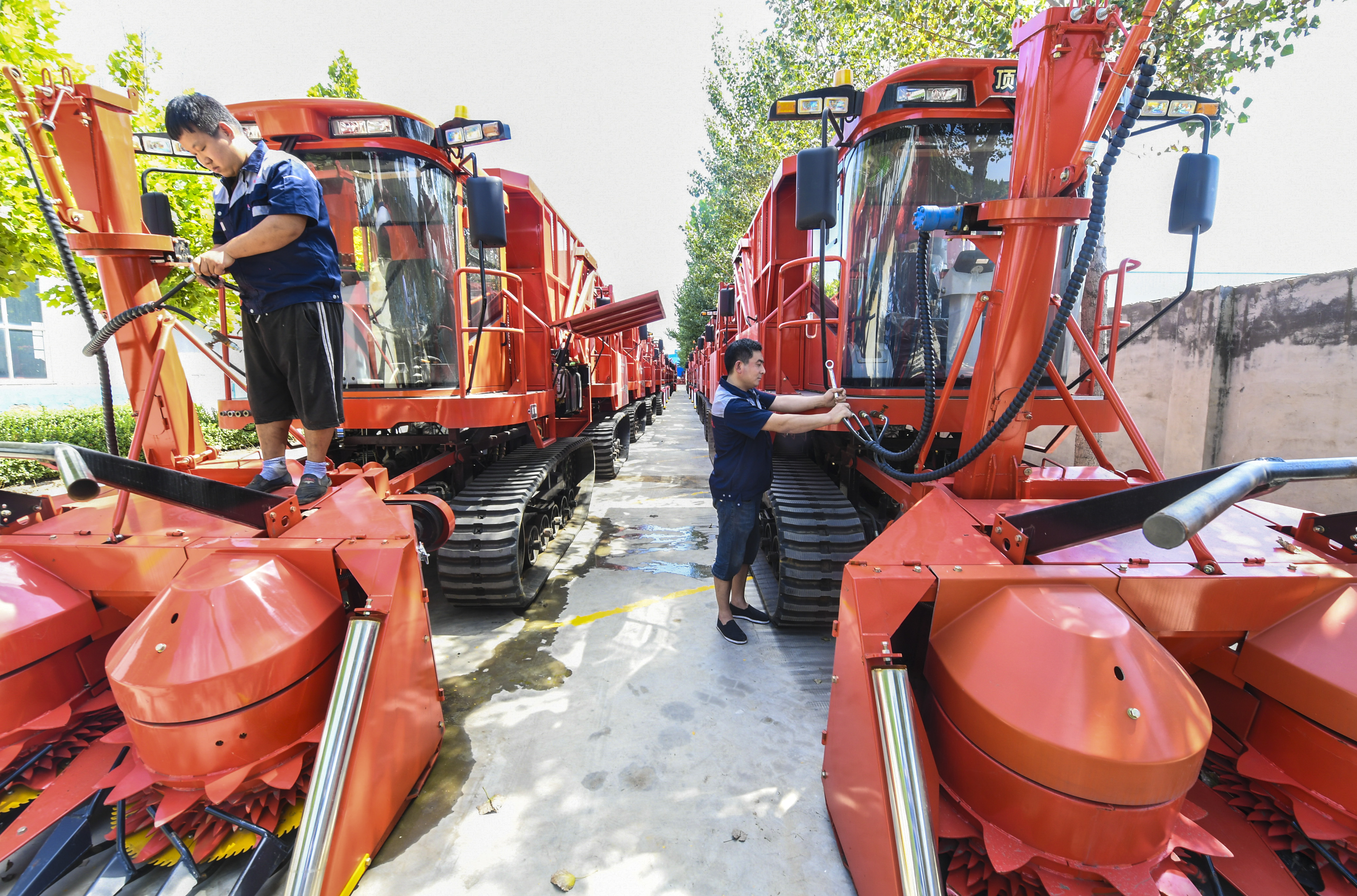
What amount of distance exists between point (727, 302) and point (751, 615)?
5.94 metres

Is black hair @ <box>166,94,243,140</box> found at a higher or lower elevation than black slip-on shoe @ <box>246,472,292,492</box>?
higher

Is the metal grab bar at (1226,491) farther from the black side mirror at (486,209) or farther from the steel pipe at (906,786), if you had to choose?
the black side mirror at (486,209)

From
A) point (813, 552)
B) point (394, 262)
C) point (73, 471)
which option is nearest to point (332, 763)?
point (73, 471)

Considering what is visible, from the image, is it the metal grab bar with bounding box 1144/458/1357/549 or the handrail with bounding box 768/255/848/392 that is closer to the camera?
the metal grab bar with bounding box 1144/458/1357/549

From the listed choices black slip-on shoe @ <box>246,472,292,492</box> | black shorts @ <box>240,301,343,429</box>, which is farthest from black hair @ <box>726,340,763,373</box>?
black slip-on shoe @ <box>246,472,292,492</box>

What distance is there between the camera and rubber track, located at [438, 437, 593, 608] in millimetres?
3691

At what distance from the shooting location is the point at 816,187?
2650 millimetres

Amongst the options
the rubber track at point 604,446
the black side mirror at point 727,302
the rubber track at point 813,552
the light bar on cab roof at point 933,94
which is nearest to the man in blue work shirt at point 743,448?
the rubber track at point 813,552

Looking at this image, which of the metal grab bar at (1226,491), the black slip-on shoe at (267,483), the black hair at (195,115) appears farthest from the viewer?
the black slip-on shoe at (267,483)

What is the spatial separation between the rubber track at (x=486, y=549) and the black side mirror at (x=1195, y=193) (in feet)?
12.8

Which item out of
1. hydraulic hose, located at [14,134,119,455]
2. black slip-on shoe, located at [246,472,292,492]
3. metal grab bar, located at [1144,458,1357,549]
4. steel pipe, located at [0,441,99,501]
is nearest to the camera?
metal grab bar, located at [1144,458,1357,549]

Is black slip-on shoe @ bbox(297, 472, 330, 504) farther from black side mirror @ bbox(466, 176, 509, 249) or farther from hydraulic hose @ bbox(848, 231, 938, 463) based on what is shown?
hydraulic hose @ bbox(848, 231, 938, 463)

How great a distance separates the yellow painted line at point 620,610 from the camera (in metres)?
3.88

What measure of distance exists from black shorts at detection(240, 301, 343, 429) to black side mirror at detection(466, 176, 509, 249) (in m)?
0.88
